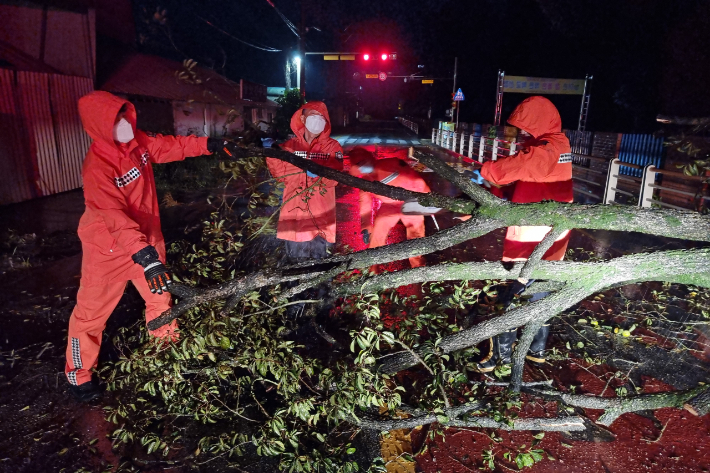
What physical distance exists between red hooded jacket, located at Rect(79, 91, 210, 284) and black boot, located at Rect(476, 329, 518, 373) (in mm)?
2527

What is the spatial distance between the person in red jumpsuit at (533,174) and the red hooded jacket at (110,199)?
244cm

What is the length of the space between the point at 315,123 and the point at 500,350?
247 centimetres

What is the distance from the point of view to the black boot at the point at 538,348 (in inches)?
136

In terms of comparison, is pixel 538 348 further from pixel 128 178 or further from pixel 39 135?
pixel 39 135

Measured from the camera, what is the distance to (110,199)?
2936 millimetres

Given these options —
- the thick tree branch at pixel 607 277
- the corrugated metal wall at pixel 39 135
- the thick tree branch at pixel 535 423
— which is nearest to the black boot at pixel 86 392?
the thick tree branch at pixel 535 423

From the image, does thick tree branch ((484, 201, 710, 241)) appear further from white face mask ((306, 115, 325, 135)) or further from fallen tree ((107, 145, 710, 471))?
white face mask ((306, 115, 325, 135))

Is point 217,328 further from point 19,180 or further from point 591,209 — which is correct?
point 19,180

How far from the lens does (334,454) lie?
258 cm

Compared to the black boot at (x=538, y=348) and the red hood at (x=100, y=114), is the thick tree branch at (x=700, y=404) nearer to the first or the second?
the black boot at (x=538, y=348)

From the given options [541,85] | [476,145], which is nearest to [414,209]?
[476,145]

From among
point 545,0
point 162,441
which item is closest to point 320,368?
point 162,441

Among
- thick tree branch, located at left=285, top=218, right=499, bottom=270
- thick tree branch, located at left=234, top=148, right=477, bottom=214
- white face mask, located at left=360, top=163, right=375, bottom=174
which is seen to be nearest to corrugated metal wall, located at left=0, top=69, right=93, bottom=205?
white face mask, located at left=360, top=163, right=375, bottom=174

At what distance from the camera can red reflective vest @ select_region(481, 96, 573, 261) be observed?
3.11 m
